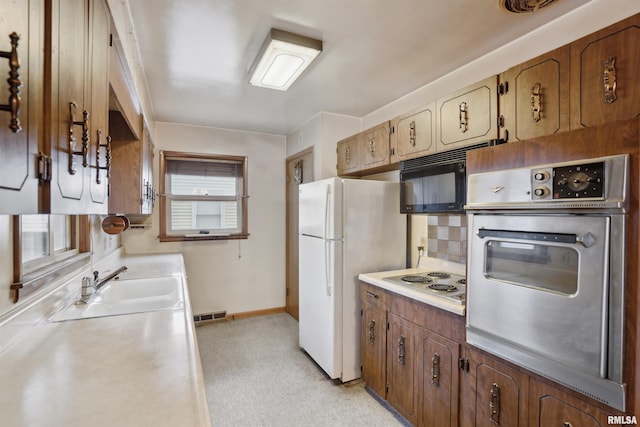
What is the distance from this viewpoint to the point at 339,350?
8.09 ft

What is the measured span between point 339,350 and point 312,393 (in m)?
0.38

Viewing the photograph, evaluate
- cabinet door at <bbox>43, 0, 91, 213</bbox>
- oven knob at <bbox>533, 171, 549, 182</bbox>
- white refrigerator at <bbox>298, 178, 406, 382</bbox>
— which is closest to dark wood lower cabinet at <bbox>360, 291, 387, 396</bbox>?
white refrigerator at <bbox>298, 178, 406, 382</bbox>

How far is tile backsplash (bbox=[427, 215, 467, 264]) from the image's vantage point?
7.50ft

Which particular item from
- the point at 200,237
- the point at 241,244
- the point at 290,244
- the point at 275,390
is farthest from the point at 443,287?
the point at 200,237

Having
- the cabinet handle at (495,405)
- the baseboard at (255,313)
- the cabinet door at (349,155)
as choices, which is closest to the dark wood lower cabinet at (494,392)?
the cabinet handle at (495,405)

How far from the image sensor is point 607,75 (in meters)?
1.24

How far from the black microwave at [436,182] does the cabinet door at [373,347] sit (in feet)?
2.77

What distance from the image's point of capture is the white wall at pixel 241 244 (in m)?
3.68

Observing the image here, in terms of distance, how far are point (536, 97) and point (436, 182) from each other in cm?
73

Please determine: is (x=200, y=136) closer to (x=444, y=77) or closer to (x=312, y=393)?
(x=444, y=77)

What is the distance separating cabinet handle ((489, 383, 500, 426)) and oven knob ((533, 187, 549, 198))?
90 cm

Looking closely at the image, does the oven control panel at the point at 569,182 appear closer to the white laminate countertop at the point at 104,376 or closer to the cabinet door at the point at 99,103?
the white laminate countertop at the point at 104,376

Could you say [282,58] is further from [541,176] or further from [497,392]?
[497,392]

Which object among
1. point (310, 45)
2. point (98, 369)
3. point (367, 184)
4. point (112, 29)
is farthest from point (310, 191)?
point (98, 369)
